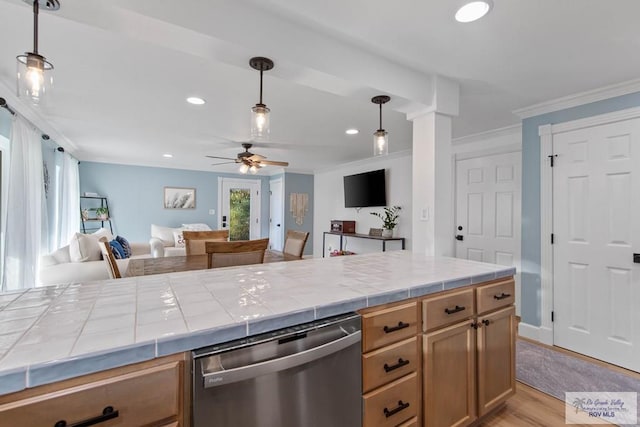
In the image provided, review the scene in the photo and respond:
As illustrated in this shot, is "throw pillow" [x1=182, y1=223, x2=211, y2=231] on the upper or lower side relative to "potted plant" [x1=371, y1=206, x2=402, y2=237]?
lower

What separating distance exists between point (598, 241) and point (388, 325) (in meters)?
2.41

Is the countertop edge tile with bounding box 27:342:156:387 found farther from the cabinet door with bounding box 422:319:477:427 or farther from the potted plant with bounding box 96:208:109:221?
the potted plant with bounding box 96:208:109:221

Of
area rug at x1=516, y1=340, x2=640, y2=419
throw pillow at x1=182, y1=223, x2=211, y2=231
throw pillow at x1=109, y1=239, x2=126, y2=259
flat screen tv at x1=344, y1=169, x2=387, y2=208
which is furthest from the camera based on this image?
throw pillow at x1=182, y1=223, x2=211, y2=231

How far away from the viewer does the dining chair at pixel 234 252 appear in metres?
2.20

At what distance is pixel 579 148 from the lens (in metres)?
2.59

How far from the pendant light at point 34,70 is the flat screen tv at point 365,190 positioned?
466cm

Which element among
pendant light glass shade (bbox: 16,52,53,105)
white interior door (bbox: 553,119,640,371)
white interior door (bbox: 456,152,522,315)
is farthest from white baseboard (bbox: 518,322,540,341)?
pendant light glass shade (bbox: 16,52,53,105)

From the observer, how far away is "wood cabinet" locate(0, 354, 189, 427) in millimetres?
656

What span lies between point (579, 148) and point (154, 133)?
15.4ft

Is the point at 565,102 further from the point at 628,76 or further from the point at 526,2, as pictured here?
the point at 526,2

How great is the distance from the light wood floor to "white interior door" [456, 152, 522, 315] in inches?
60.8

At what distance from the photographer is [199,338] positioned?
2.75 feet

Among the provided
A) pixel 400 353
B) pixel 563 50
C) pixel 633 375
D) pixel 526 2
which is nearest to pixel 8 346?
pixel 400 353

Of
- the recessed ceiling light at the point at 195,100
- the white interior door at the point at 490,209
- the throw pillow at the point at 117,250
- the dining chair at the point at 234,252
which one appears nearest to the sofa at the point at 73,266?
the throw pillow at the point at 117,250
